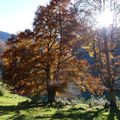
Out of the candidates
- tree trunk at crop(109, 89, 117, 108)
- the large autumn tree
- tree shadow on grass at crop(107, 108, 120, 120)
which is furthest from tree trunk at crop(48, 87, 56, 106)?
tree shadow on grass at crop(107, 108, 120, 120)

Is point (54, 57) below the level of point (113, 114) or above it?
above

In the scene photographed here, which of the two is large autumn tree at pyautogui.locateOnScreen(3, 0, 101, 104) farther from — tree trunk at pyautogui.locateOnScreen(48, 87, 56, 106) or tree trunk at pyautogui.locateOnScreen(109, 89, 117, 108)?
tree trunk at pyautogui.locateOnScreen(109, 89, 117, 108)

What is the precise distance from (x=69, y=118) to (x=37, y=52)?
47.5ft

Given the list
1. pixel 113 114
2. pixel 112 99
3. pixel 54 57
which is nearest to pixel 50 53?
pixel 54 57

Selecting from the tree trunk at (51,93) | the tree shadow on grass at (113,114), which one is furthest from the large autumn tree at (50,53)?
the tree shadow on grass at (113,114)

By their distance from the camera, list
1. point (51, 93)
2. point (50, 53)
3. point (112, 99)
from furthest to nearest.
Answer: point (51, 93)
point (50, 53)
point (112, 99)

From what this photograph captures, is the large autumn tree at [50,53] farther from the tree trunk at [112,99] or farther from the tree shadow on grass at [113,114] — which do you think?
the tree shadow on grass at [113,114]

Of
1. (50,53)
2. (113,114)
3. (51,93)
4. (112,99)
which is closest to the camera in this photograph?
(113,114)

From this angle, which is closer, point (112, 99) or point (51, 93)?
point (112, 99)

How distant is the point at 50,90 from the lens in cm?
4256

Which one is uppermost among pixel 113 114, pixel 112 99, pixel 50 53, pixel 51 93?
pixel 50 53

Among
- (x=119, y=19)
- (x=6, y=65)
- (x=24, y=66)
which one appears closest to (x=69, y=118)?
(x=119, y=19)

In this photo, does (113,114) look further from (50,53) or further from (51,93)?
(51,93)

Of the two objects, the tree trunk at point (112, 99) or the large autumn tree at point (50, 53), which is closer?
the tree trunk at point (112, 99)
